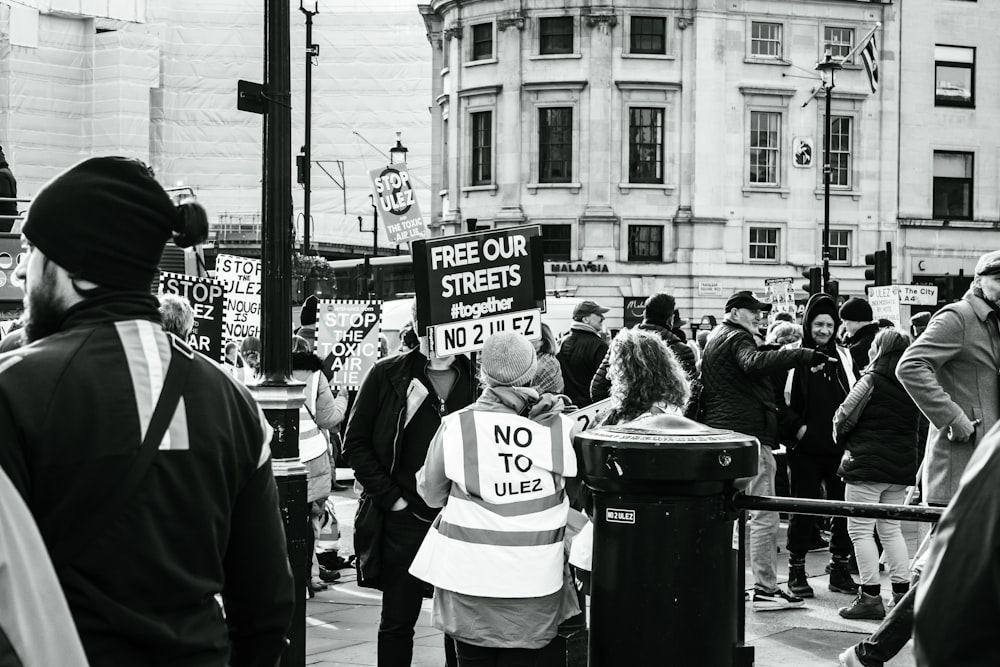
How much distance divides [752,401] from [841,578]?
1.48m

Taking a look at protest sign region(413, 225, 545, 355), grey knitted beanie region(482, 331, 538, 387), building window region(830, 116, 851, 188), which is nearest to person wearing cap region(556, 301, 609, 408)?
protest sign region(413, 225, 545, 355)

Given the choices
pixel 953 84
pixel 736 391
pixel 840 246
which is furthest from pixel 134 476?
pixel 953 84

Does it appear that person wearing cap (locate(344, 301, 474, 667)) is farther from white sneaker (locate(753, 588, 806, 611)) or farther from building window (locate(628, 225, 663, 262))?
building window (locate(628, 225, 663, 262))

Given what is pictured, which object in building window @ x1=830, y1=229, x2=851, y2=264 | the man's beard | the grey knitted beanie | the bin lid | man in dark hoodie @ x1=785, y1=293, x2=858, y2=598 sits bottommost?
man in dark hoodie @ x1=785, y1=293, x2=858, y2=598

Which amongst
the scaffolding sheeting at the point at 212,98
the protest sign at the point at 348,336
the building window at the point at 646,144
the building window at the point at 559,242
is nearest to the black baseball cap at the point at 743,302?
the protest sign at the point at 348,336

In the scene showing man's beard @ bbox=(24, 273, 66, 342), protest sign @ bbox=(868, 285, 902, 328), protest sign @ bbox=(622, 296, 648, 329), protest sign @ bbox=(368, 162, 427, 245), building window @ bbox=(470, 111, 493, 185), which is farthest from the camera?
building window @ bbox=(470, 111, 493, 185)

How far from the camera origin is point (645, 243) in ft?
151

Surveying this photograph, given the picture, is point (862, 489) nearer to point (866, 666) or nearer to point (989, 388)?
point (989, 388)

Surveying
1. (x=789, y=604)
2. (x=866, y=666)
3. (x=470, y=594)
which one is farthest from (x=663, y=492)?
(x=789, y=604)

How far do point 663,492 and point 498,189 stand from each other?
141 ft

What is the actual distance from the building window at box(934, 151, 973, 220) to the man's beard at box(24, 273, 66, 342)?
49082 millimetres

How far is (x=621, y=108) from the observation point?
46.3 metres

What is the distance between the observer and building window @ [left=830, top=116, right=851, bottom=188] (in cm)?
4722

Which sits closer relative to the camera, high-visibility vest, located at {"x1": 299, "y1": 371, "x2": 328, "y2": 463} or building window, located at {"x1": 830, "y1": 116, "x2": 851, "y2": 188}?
high-visibility vest, located at {"x1": 299, "y1": 371, "x2": 328, "y2": 463}
